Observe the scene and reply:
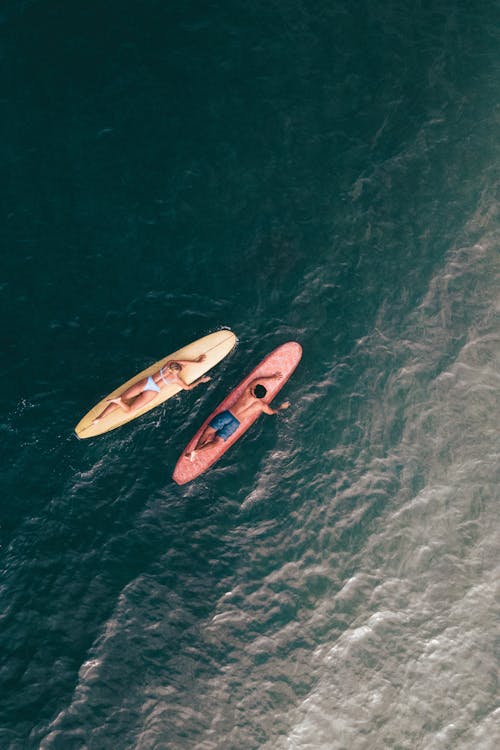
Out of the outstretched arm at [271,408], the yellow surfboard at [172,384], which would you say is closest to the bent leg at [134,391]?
the yellow surfboard at [172,384]

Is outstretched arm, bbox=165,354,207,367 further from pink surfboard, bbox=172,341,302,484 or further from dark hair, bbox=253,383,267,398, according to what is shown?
dark hair, bbox=253,383,267,398

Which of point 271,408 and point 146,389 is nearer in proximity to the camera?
point 146,389

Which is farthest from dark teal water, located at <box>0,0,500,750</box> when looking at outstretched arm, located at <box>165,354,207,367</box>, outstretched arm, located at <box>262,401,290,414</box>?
outstretched arm, located at <box>165,354,207,367</box>

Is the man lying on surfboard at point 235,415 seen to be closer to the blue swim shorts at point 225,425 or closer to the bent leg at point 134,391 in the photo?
the blue swim shorts at point 225,425

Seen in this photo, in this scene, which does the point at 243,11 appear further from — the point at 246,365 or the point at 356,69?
the point at 246,365

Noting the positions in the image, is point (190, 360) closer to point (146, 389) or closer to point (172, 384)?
point (172, 384)

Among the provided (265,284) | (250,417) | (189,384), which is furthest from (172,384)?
(265,284)

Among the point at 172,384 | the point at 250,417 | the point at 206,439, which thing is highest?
the point at 172,384
